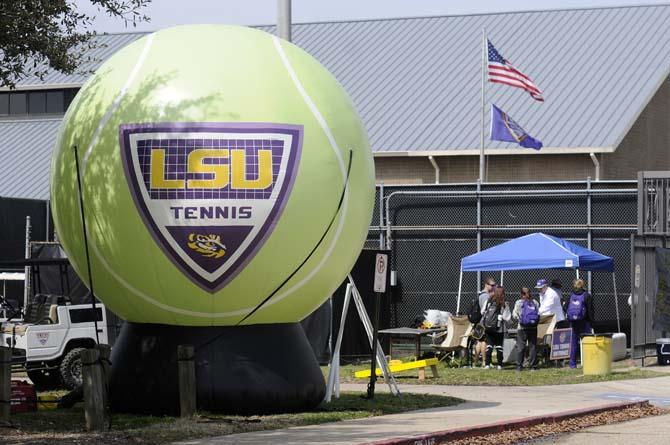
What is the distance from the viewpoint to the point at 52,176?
14.6 m

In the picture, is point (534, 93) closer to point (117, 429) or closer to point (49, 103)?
point (49, 103)

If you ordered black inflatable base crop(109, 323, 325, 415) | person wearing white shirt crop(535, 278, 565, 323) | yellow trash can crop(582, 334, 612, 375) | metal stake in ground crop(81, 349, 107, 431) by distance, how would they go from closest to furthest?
metal stake in ground crop(81, 349, 107, 431) → black inflatable base crop(109, 323, 325, 415) → yellow trash can crop(582, 334, 612, 375) → person wearing white shirt crop(535, 278, 565, 323)

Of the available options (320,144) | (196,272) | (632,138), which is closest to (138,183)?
(196,272)

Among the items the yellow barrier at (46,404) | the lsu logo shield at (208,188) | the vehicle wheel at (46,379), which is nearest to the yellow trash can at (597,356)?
the vehicle wheel at (46,379)

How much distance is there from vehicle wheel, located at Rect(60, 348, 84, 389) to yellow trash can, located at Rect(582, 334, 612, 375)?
340 inches

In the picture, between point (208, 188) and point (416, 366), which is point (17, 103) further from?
point (208, 188)

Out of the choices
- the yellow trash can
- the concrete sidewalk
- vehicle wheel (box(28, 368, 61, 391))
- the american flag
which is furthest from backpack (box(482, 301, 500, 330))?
the american flag

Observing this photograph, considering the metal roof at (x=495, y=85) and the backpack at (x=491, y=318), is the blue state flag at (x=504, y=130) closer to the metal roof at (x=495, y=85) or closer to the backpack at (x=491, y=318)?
the metal roof at (x=495, y=85)

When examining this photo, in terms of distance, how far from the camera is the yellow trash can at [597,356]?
2202 centimetres

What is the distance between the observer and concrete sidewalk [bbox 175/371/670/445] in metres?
12.5

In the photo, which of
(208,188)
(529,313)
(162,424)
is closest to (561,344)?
(529,313)

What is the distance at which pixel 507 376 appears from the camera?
22234 mm

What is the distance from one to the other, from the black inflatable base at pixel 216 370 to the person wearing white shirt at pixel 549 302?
11.5 metres

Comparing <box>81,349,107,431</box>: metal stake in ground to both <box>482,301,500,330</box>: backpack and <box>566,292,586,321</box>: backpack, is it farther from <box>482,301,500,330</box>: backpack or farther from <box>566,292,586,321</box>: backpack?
<box>566,292,586,321</box>: backpack
